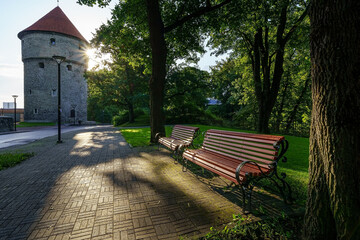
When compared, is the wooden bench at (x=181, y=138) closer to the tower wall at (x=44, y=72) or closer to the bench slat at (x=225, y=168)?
the bench slat at (x=225, y=168)

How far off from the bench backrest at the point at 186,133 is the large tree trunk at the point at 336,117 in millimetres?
3709

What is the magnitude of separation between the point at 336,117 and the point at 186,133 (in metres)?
4.49

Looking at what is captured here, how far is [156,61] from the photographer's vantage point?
8188mm

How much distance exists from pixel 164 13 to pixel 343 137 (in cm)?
1085

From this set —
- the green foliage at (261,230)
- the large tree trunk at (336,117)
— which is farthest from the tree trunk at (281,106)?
the large tree trunk at (336,117)

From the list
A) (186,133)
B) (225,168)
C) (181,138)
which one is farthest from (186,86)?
(225,168)

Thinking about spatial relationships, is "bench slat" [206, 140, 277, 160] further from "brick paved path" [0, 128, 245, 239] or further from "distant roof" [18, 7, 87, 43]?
"distant roof" [18, 7, 87, 43]

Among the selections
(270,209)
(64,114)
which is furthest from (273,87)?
(64,114)

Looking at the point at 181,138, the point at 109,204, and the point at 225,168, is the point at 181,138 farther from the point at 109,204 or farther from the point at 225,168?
the point at 109,204

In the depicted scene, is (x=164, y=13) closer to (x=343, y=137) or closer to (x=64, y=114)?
(x=343, y=137)

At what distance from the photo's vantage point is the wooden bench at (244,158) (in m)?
2.83

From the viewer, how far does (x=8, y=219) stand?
2.65m

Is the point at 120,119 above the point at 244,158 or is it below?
above

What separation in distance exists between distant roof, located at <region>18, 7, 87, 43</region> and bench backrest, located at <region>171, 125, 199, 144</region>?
41057mm
